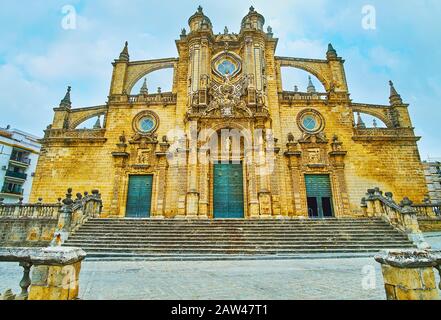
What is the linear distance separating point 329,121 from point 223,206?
403 inches

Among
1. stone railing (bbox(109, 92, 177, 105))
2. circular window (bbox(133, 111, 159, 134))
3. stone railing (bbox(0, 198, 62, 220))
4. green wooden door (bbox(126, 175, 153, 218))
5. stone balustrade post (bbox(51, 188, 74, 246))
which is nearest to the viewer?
stone balustrade post (bbox(51, 188, 74, 246))

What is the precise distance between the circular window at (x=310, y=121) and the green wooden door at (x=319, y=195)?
12.0 ft

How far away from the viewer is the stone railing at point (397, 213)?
1009 centimetres

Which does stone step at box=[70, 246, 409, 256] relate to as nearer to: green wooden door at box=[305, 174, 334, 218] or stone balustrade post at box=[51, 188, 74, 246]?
stone balustrade post at box=[51, 188, 74, 246]

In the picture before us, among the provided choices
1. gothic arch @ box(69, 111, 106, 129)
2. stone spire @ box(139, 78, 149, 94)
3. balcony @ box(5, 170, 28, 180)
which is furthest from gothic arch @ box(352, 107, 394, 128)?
balcony @ box(5, 170, 28, 180)

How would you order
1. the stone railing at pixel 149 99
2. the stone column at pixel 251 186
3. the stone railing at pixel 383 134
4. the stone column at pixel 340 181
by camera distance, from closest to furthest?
the stone column at pixel 251 186
the stone column at pixel 340 181
the stone railing at pixel 383 134
the stone railing at pixel 149 99

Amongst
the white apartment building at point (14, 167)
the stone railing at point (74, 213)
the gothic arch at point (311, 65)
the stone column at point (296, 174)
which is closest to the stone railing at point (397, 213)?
the stone column at point (296, 174)

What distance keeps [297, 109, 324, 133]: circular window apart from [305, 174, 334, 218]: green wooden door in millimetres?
3658

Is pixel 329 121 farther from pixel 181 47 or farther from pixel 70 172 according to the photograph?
pixel 70 172

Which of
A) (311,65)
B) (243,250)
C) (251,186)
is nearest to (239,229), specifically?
(243,250)

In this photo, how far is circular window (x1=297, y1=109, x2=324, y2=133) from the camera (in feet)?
61.6

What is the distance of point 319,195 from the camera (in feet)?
56.8

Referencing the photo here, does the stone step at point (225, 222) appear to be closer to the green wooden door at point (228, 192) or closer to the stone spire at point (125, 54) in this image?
the green wooden door at point (228, 192)

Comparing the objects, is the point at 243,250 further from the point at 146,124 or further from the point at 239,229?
the point at 146,124
